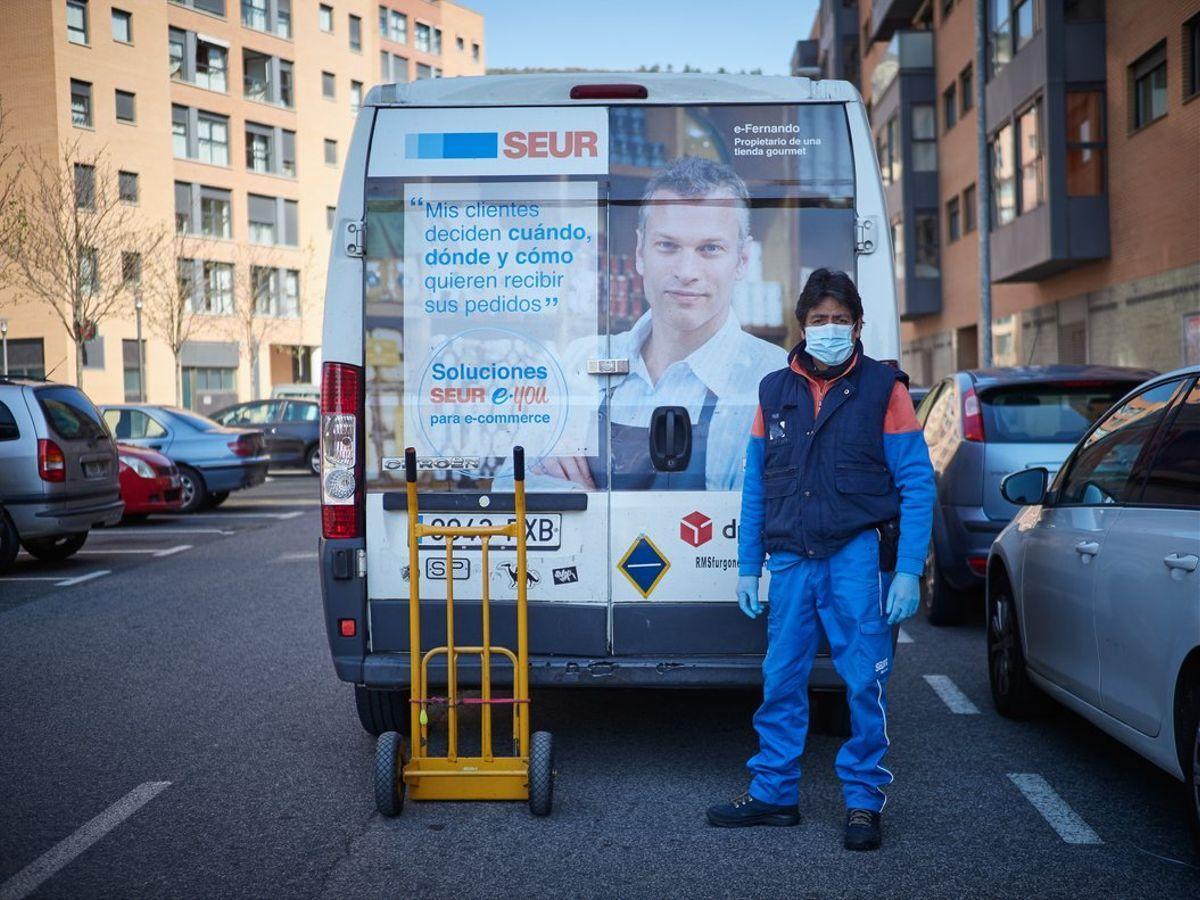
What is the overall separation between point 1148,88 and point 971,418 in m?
15.4

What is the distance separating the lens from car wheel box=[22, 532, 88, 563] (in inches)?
519

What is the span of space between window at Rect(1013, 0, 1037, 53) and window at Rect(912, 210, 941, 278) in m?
10.7

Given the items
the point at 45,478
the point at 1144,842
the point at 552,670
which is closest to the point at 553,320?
the point at 552,670

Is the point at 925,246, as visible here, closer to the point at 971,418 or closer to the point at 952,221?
the point at 952,221

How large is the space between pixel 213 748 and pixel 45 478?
6756mm

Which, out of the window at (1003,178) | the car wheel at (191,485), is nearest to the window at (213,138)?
the window at (1003,178)

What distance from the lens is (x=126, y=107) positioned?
4772 cm

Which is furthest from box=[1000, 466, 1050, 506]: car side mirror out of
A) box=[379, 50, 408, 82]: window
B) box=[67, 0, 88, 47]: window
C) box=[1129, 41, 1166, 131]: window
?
box=[379, 50, 408, 82]: window

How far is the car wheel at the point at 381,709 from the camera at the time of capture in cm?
566

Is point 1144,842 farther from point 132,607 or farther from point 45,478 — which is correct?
point 45,478

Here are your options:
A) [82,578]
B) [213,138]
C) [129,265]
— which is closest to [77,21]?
[213,138]

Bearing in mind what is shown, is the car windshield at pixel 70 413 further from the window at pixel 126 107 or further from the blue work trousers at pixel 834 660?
the window at pixel 126 107

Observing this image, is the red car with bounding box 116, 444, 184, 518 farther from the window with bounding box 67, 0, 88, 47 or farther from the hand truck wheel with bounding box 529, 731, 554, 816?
the window with bounding box 67, 0, 88, 47

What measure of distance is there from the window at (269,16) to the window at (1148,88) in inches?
1628
